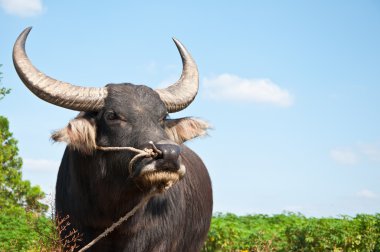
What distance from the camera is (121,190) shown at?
4957 mm

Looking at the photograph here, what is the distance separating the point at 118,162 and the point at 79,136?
0.36m

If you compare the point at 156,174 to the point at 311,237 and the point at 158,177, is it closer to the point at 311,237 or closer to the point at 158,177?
the point at 158,177

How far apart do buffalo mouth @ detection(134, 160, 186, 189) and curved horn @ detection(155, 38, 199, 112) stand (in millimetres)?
1188

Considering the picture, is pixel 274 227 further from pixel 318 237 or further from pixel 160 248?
pixel 160 248

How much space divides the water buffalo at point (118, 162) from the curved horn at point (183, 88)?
0.03 m

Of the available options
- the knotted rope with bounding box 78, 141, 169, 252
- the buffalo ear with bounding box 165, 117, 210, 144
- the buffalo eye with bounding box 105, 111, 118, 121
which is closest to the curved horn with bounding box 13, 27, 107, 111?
the buffalo eye with bounding box 105, 111, 118, 121

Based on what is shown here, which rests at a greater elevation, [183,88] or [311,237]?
[183,88]

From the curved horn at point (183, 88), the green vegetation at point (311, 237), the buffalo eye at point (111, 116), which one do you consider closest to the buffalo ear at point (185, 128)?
the curved horn at point (183, 88)

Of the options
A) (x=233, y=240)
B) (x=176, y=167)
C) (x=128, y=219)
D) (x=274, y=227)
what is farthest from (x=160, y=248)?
(x=274, y=227)

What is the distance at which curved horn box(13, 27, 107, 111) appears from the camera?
526 centimetres

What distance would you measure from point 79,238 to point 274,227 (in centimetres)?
723

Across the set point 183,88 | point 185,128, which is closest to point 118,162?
point 185,128

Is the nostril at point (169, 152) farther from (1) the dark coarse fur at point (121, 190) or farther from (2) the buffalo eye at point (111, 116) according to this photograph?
(2) the buffalo eye at point (111, 116)

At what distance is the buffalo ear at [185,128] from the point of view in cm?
553
